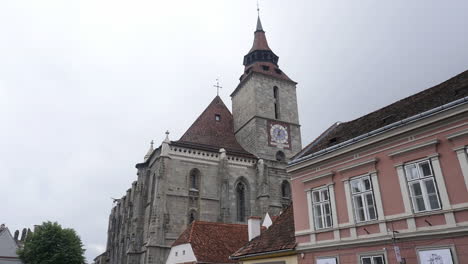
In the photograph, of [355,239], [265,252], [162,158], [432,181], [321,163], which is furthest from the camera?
[162,158]

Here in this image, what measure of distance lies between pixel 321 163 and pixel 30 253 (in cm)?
3024

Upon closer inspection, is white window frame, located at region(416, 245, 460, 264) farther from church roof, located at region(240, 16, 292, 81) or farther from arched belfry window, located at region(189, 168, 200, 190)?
church roof, located at region(240, 16, 292, 81)

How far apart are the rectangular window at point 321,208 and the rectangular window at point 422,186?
2.85 metres

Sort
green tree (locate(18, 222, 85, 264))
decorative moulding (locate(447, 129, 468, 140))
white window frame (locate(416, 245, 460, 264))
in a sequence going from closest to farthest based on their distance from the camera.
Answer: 1. white window frame (locate(416, 245, 460, 264))
2. decorative moulding (locate(447, 129, 468, 140))
3. green tree (locate(18, 222, 85, 264))

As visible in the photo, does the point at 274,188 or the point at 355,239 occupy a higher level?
the point at 274,188

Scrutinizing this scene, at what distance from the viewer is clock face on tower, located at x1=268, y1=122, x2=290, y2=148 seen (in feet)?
113

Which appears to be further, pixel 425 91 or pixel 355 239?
pixel 425 91

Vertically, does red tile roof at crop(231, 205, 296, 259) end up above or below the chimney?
below

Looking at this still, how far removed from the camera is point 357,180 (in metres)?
10.9

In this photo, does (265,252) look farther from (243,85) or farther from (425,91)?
(243,85)

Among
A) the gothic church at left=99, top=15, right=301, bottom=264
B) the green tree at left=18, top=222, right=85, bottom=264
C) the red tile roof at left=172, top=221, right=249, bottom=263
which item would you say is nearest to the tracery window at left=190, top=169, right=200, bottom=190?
the gothic church at left=99, top=15, right=301, bottom=264

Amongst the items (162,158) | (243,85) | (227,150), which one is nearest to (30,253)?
(162,158)

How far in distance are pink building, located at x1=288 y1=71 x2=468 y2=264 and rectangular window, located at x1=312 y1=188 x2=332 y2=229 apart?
0.11 ft

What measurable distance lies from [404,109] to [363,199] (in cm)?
338
